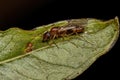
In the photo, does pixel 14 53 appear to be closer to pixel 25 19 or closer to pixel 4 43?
pixel 4 43

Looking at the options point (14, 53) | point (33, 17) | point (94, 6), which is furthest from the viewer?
point (33, 17)

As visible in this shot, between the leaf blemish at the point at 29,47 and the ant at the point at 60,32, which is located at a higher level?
the ant at the point at 60,32

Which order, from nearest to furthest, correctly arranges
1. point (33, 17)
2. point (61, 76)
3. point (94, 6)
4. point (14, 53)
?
1. point (61, 76)
2. point (14, 53)
3. point (94, 6)
4. point (33, 17)

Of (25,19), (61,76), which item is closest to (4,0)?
(25,19)

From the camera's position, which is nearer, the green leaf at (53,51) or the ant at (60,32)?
the green leaf at (53,51)
